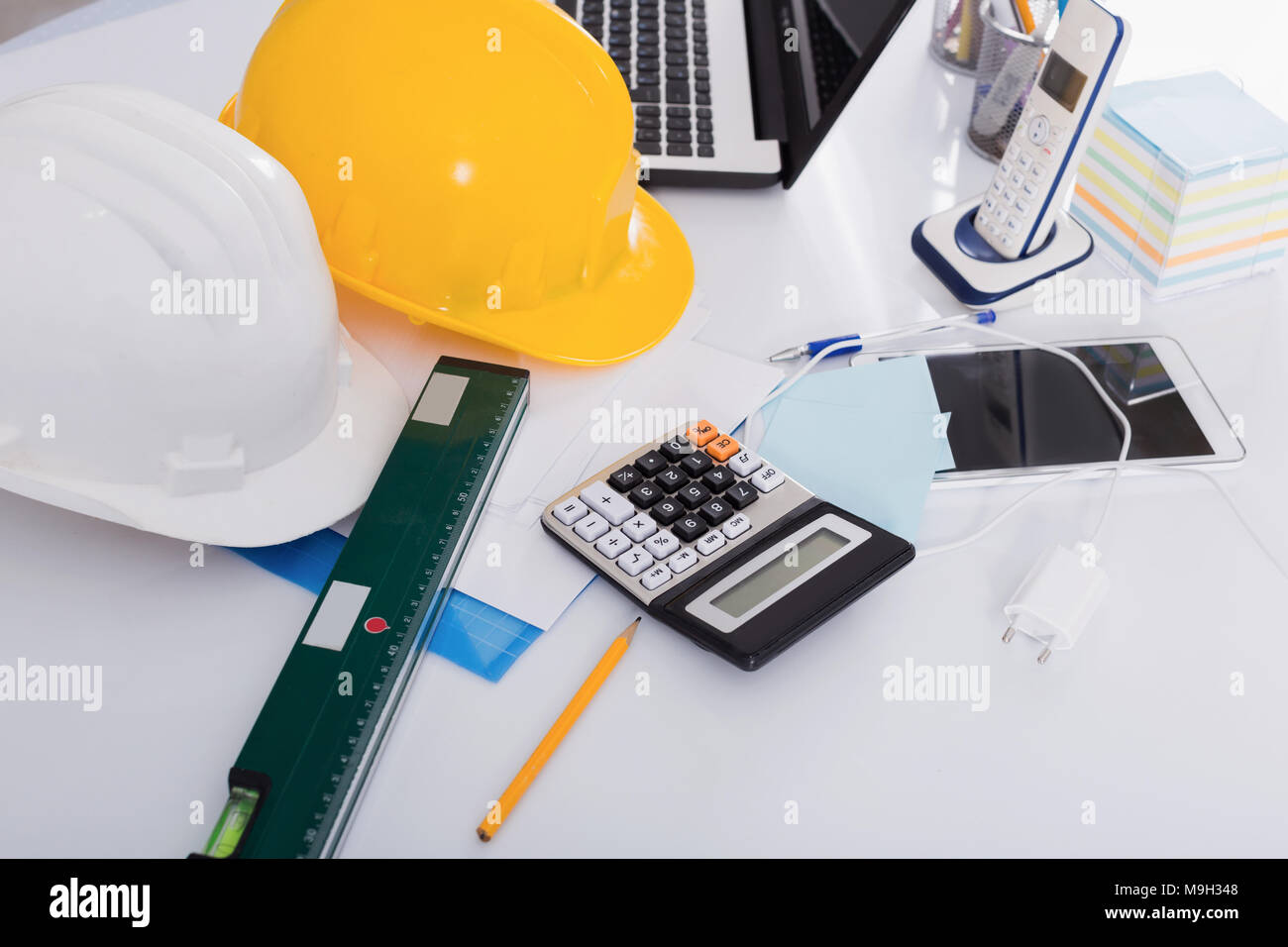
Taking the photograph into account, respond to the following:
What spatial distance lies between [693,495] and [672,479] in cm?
2

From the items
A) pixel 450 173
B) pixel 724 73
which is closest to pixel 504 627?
pixel 450 173

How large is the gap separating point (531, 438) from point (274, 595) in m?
0.20

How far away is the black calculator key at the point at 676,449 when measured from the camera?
0.71m

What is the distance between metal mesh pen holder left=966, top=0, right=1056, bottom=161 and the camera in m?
0.97

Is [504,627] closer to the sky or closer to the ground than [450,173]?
closer to the ground

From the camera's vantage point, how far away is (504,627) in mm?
632

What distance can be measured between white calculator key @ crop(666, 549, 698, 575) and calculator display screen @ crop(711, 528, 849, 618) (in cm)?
3

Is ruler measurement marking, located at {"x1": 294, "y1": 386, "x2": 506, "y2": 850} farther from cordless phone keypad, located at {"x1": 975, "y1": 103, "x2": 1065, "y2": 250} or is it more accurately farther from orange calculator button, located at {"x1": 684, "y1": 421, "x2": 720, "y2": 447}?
cordless phone keypad, located at {"x1": 975, "y1": 103, "x2": 1065, "y2": 250}

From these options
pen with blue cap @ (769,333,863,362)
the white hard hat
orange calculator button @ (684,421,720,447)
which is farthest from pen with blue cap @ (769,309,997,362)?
the white hard hat

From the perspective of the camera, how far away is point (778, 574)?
2.09ft

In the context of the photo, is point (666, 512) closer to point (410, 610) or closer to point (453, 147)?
point (410, 610)
